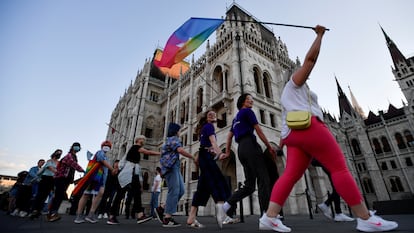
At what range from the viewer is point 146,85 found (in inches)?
1103

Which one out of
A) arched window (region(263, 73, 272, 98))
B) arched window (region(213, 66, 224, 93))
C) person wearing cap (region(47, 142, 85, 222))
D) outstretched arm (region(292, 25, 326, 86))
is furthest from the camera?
arched window (region(213, 66, 224, 93))

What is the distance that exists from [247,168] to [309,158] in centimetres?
96

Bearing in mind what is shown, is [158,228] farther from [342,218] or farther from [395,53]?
[395,53]

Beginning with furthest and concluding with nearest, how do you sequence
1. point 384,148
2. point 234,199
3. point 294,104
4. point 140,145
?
point 384,148, point 140,145, point 234,199, point 294,104

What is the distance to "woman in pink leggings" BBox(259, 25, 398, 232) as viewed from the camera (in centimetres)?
188

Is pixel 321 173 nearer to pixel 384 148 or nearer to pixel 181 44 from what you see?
pixel 181 44

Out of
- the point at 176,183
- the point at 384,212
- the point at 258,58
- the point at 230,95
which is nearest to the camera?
the point at 176,183

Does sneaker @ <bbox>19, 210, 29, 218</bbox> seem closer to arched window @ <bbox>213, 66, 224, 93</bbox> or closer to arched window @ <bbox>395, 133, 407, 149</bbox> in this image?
arched window @ <bbox>213, 66, 224, 93</bbox>

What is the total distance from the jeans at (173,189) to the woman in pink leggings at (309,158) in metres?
1.87

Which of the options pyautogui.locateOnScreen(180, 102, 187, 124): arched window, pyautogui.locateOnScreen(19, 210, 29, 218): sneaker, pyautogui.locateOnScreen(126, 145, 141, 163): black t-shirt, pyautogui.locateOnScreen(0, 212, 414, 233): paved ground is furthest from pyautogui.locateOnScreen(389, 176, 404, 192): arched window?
pyautogui.locateOnScreen(19, 210, 29, 218): sneaker

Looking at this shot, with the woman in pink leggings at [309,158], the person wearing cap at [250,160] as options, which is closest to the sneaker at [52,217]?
the person wearing cap at [250,160]

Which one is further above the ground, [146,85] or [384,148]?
[146,85]

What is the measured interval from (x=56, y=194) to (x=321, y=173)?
1873 centimetres

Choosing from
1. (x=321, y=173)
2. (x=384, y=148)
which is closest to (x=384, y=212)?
(x=321, y=173)
